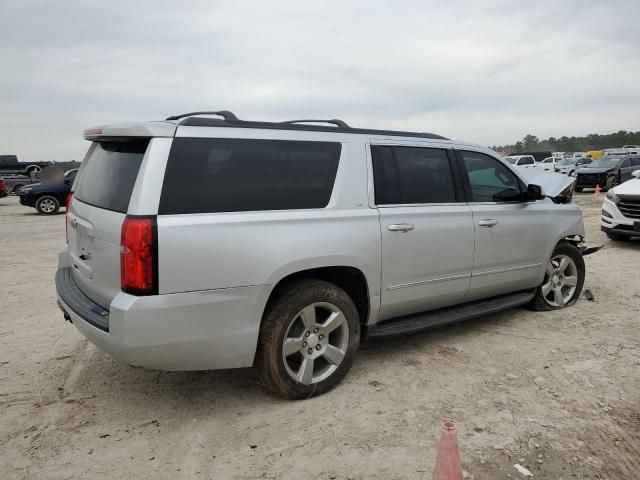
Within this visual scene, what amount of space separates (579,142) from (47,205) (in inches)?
3981

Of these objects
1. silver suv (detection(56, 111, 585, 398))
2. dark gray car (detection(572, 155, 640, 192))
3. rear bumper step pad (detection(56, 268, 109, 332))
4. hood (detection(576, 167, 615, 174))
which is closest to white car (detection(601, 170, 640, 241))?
silver suv (detection(56, 111, 585, 398))

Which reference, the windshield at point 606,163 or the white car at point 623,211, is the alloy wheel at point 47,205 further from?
the windshield at point 606,163

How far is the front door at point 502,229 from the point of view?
4.52 meters

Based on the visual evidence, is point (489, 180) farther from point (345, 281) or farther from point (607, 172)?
point (607, 172)

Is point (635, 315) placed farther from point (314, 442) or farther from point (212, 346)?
point (212, 346)

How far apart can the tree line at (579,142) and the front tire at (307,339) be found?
89.8 meters

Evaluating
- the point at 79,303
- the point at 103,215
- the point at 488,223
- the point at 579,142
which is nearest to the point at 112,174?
the point at 103,215

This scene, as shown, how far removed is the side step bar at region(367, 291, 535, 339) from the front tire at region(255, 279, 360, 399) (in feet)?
1.01

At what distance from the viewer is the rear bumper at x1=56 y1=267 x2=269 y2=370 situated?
2848 millimetres

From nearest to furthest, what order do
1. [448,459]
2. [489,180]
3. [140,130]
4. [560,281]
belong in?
[448,459]
[140,130]
[489,180]
[560,281]

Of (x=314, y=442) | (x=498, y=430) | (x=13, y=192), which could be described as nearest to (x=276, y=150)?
(x=314, y=442)

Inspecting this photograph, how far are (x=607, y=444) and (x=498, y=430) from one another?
59 cm

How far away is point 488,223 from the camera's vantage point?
4.51 metres

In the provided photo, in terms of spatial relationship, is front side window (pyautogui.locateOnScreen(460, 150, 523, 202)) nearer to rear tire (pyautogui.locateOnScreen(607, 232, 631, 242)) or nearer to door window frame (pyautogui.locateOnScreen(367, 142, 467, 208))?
door window frame (pyautogui.locateOnScreen(367, 142, 467, 208))
